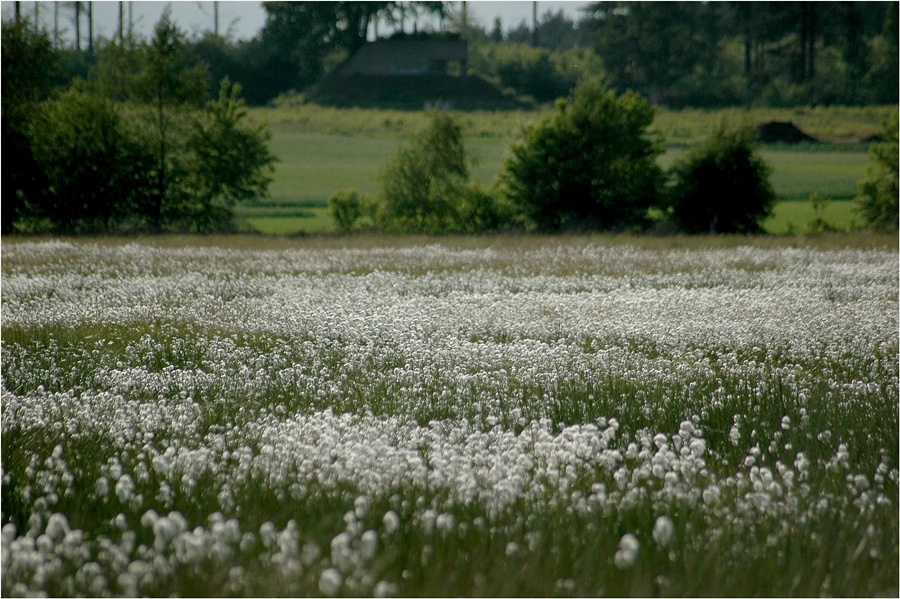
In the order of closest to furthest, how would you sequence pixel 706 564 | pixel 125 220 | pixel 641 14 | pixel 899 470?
pixel 706 564 < pixel 899 470 < pixel 125 220 < pixel 641 14

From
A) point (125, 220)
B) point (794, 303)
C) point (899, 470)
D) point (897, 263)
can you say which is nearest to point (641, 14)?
point (125, 220)

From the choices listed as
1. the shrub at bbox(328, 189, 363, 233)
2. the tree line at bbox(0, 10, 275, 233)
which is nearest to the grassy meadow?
the shrub at bbox(328, 189, 363, 233)

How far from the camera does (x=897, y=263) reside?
62.6 feet

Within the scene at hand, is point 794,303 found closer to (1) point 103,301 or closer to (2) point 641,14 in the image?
(1) point 103,301

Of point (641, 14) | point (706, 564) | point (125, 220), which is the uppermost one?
point (641, 14)

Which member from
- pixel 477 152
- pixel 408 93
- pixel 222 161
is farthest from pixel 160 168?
pixel 408 93

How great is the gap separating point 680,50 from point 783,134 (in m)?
13.7

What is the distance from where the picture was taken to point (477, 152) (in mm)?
42688

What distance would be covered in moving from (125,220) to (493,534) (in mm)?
34715

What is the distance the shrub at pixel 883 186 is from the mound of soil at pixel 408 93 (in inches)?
1605

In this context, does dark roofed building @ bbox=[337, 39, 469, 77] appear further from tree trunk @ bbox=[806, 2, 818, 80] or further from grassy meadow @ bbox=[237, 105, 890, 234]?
tree trunk @ bbox=[806, 2, 818, 80]

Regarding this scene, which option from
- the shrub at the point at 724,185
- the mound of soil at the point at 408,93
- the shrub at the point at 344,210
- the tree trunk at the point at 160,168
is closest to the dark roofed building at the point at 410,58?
the mound of soil at the point at 408,93

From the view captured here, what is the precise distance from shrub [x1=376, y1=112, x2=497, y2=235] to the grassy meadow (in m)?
1.37

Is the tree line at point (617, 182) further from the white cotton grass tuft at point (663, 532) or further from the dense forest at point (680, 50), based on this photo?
the white cotton grass tuft at point (663, 532)
